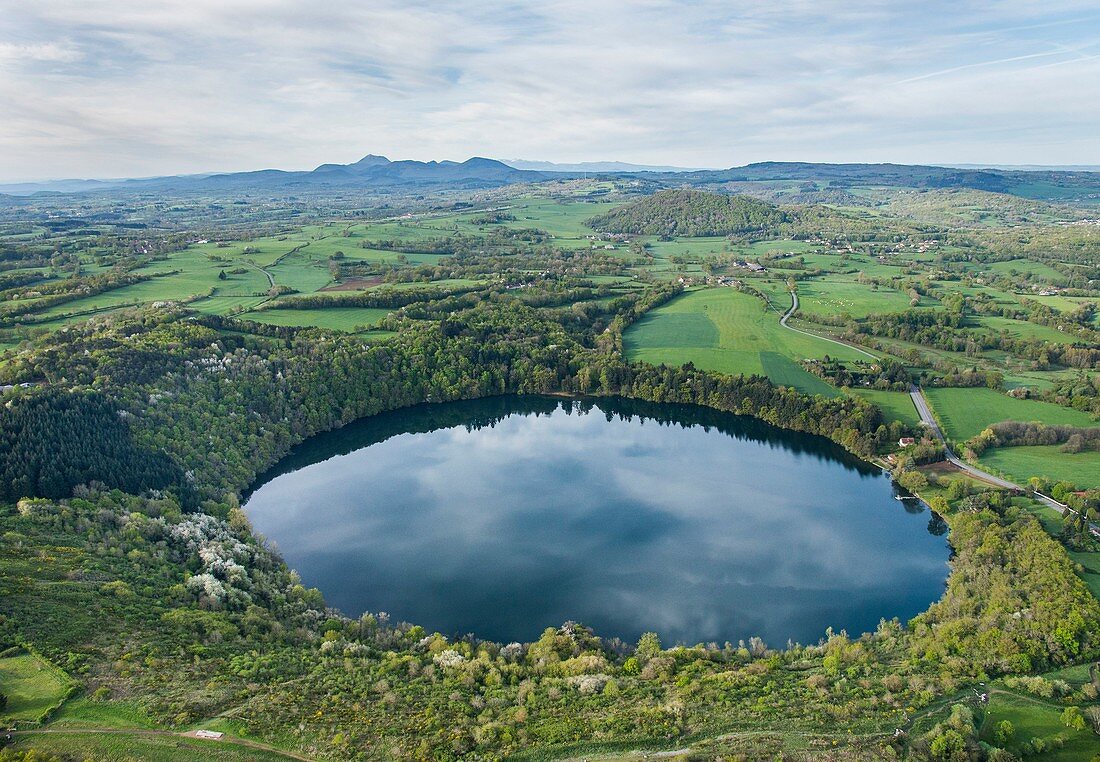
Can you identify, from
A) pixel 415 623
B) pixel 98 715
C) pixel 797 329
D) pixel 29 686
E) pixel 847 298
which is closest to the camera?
pixel 98 715

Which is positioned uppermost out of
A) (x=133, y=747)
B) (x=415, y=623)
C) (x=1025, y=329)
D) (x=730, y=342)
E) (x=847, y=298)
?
(x=847, y=298)

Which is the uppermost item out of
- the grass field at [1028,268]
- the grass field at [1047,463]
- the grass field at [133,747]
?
the grass field at [1028,268]

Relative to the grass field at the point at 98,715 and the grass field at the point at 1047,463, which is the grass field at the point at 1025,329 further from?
the grass field at the point at 98,715

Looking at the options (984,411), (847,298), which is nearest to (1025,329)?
(847,298)

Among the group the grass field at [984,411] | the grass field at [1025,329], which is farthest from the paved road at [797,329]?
the grass field at [1025,329]

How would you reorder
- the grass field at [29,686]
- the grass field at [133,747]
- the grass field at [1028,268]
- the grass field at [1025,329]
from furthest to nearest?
the grass field at [1028,268], the grass field at [1025,329], the grass field at [29,686], the grass field at [133,747]

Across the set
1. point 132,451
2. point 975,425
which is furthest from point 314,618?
point 975,425

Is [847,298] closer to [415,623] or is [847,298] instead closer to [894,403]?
[894,403]
